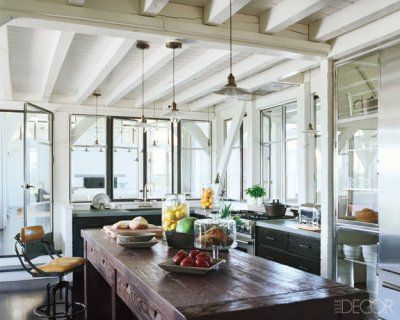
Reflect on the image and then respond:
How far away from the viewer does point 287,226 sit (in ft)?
15.2

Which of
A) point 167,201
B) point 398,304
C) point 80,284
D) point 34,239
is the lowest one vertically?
point 80,284

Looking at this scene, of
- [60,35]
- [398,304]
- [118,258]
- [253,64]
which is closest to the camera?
[118,258]

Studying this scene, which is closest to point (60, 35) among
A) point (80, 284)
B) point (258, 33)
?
point (258, 33)

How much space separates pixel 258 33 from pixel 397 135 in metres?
1.45

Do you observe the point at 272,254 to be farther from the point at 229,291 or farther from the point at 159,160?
the point at 159,160

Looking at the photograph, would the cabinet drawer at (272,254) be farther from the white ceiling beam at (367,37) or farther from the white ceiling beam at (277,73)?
the white ceiling beam at (367,37)

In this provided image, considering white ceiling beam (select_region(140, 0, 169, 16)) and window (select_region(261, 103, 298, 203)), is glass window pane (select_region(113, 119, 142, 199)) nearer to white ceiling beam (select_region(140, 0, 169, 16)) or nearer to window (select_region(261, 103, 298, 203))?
window (select_region(261, 103, 298, 203))

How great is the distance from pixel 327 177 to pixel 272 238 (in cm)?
121

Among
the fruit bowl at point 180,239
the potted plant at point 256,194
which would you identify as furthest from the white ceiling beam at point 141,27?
the potted plant at point 256,194

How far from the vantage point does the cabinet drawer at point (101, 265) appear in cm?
289

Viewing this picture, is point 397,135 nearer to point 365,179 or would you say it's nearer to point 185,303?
point 365,179

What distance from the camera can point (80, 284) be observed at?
19.4ft

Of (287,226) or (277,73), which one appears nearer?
(287,226)

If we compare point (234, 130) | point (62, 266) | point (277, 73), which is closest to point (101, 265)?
point (62, 266)
